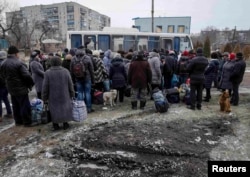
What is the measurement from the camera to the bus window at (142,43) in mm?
15648

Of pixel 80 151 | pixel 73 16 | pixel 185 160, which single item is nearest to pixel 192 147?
pixel 185 160

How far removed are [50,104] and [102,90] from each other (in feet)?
10.5

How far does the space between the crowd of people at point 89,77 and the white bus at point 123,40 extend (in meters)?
5.26

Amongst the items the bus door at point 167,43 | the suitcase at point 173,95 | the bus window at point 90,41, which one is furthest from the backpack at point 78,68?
the bus door at point 167,43

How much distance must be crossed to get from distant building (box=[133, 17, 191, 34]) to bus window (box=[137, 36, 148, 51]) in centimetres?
1308

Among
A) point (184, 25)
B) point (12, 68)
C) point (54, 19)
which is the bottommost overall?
point (12, 68)

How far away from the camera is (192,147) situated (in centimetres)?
498

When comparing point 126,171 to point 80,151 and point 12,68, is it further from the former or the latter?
point 12,68

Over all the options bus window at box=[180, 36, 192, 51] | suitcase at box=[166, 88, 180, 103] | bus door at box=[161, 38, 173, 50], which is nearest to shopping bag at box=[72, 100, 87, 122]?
suitcase at box=[166, 88, 180, 103]

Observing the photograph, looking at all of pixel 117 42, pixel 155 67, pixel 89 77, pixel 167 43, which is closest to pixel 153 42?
pixel 167 43

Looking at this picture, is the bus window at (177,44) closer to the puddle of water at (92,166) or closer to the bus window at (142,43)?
the bus window at (142,43)

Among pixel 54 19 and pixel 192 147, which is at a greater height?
pixel 54 19

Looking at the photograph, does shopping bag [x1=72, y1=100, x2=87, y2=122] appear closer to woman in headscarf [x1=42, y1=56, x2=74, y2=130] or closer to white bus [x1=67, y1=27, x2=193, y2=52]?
woman in headscarf [x1=42, y1=56, x2=74, y2=130]

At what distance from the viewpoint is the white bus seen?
14.8 meters
